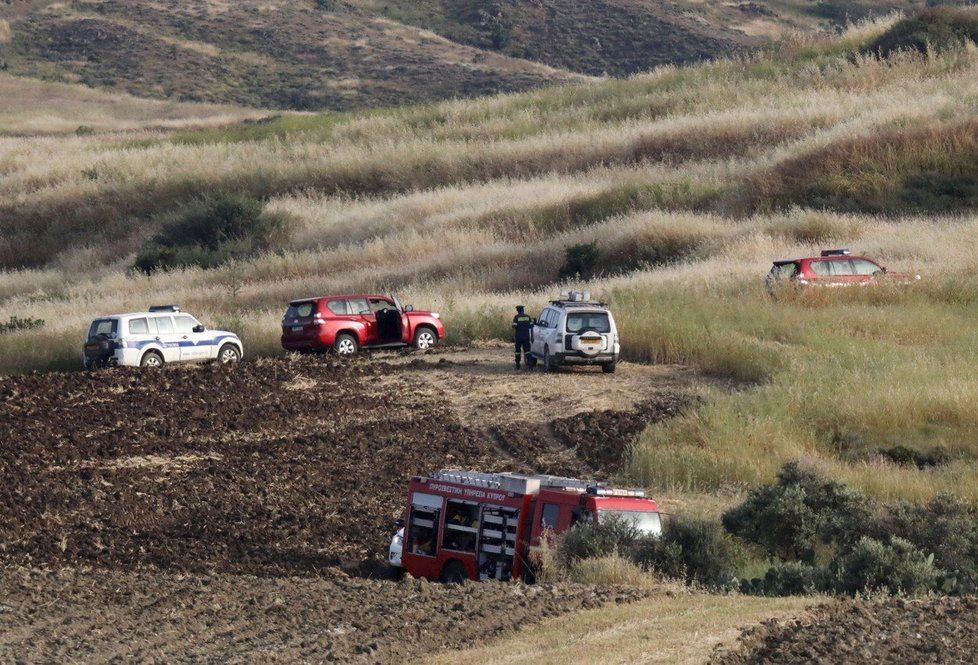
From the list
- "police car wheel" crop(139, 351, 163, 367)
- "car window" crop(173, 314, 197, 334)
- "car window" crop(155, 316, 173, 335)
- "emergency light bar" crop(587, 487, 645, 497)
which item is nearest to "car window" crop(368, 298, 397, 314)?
"car window" crop(173, 314, 197, 334)

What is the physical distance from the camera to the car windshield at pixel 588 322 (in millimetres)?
31312

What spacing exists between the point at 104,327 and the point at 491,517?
61.5 ft

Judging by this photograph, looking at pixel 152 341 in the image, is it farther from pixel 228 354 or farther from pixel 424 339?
pixel 424 339

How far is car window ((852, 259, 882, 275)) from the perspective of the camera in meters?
37.4

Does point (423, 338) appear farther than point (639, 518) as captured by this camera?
Yes

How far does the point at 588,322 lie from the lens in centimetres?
3145

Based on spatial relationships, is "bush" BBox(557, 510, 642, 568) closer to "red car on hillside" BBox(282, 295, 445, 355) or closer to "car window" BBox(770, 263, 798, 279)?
"red car on hillside" BBox(282, 295, 445, 355)

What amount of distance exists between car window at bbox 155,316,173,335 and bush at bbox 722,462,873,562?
18863 mm

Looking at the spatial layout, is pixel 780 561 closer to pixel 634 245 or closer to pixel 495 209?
pixel 634 245

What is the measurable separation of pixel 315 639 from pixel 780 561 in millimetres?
7223

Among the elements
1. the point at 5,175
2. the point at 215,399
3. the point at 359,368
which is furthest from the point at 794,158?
the point at 5,175

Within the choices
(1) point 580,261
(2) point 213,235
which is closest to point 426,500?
(1) point 580,261

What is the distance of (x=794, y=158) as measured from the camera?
54500 millimetres

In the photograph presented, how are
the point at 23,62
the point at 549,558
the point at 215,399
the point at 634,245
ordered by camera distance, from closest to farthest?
the point at 549,558 < the point at 215,399 < the point at 634,245 < the point at 23,62
